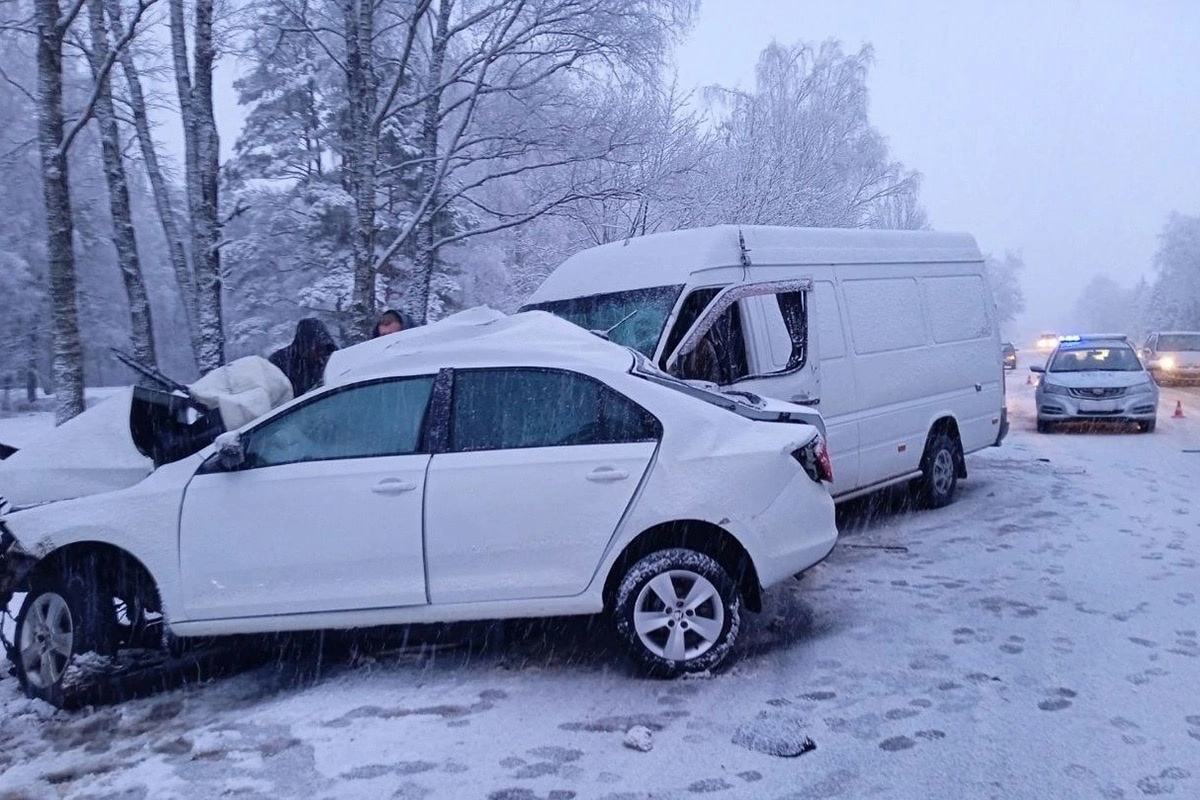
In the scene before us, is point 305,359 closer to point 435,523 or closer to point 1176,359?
point 435,523

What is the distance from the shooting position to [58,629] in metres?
→ 4.93

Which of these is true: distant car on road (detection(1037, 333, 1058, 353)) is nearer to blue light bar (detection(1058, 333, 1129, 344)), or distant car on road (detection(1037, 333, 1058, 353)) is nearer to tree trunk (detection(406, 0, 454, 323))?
blue light bar (detection(1058, 333, 1129, 344))

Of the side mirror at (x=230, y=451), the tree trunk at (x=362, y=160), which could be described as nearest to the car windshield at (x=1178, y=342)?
the tree trunk at (x=362, y=160)

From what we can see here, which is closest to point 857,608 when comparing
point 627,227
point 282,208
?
point 627,227

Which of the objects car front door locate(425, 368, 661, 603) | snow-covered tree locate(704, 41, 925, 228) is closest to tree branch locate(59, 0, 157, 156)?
car front door locate(425, 368, 661, 603)

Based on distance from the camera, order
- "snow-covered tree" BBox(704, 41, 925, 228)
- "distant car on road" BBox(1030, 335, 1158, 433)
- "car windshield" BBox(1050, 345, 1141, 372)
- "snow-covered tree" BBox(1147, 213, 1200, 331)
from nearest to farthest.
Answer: "distant car on road" BBox(1030, 335, 1158, 433) < "car windshield" BBox(1050, 345, 1141, 372) < "snow-covered tree" BBox(704, 41, 925, 228) < "snow-covered tree" BBox(1147, 213, 1200, 331)

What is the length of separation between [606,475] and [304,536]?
1.48m

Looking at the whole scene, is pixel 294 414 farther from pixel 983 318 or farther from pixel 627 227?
pixel 627 227

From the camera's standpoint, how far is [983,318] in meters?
10.0

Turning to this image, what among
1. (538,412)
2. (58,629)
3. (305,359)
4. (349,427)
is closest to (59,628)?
(58,629)

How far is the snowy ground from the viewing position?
3846 mm

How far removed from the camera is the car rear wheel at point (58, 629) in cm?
484

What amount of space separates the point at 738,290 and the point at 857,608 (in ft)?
7.50

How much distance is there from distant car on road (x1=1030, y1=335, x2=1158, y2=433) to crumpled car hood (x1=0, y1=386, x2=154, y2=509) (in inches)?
558
